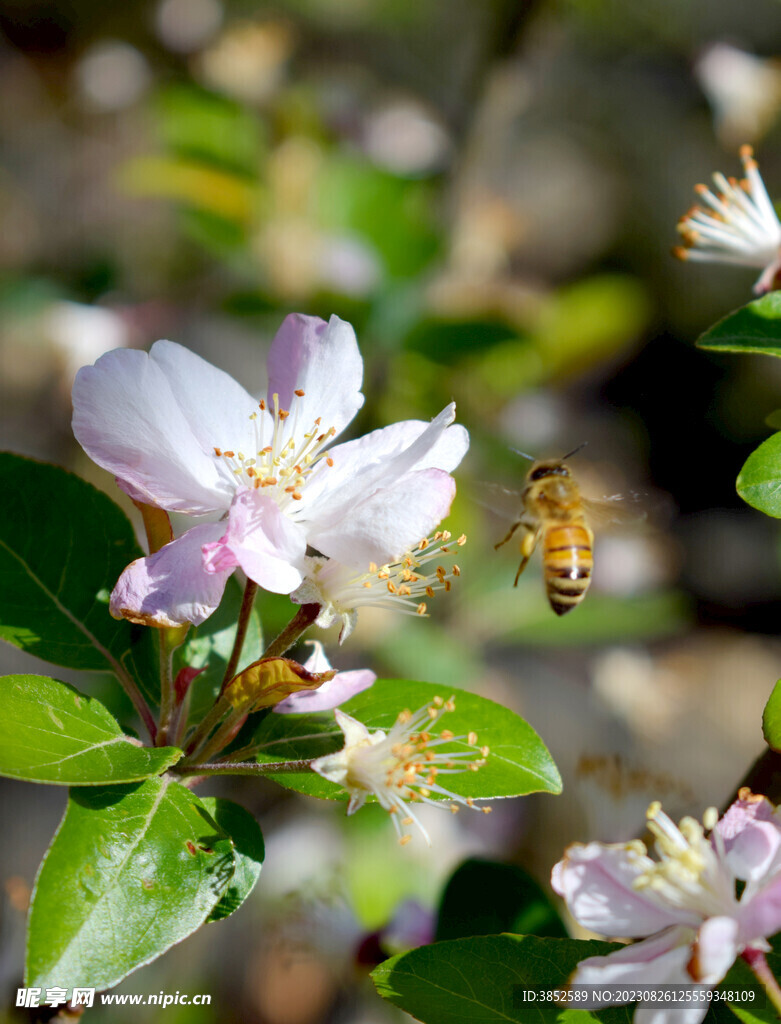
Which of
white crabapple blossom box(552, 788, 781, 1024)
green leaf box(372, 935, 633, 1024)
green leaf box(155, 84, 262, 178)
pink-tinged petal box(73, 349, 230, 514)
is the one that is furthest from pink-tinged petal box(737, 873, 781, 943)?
green leaf box(155, 84, 262, 178)

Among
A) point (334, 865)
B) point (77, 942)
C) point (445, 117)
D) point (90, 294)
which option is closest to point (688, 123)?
point (445, 117)

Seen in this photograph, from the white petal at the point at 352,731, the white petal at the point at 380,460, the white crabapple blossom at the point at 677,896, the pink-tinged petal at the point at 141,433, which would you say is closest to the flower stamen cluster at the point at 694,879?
the white crabapple blossom at the point at 677,896

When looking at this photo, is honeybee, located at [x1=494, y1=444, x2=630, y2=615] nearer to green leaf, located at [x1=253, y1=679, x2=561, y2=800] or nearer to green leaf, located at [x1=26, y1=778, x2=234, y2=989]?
green leaf, located at [x1=253, y1=679, x2=561, y2=800]

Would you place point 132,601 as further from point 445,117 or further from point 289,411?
point 445,117

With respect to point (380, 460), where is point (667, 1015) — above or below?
below

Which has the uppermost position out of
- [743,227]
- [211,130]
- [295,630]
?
[211,130]

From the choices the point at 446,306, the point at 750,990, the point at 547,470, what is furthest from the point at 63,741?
the point at 446,306

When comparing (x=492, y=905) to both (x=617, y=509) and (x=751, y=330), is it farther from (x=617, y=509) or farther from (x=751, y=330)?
(x=751, y=330)
